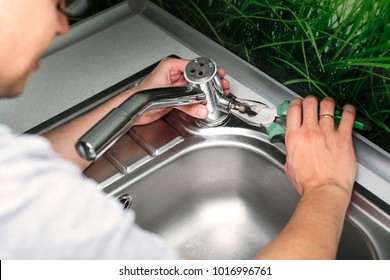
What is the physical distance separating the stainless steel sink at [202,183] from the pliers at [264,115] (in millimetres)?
19

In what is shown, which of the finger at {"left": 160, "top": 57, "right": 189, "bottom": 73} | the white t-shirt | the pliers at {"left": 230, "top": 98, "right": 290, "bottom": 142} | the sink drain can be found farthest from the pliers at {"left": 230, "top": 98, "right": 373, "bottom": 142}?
the white t-shirt

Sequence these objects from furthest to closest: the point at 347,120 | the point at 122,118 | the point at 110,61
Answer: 1. the point at 110,61
2. the point at 347,120
3. the point at 122,118

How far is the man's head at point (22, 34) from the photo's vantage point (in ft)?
1.63

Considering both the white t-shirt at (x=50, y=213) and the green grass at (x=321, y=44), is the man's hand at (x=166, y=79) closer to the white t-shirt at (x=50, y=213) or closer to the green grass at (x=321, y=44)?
the green grass at (x=321, y=44)

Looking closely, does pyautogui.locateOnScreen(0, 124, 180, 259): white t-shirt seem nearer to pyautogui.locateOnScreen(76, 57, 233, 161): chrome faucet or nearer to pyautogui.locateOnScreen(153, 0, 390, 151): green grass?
pyautogui.locateOnScreen(76, 57, 233, 161): chrome faucet

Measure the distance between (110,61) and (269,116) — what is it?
0.38 metres

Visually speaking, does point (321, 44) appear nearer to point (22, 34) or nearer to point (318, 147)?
point (318, 147)

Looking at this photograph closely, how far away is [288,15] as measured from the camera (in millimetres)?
853

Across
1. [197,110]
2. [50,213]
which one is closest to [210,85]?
[197,110]

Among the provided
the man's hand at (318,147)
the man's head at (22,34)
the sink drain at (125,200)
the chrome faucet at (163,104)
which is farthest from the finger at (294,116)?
the man's head at (22,34)

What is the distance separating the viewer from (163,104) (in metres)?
0.79
